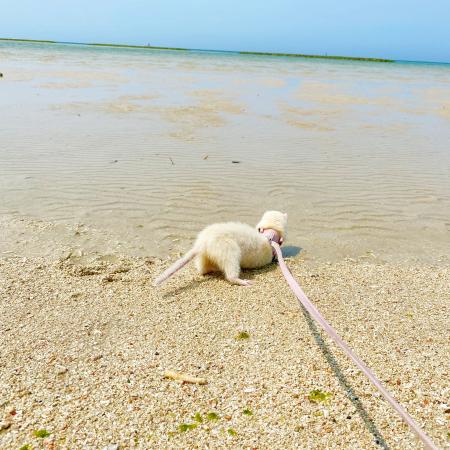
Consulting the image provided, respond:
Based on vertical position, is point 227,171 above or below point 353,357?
below

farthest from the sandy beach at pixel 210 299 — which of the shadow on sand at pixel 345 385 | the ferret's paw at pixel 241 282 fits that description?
the ferret's paw at pixel 241 282

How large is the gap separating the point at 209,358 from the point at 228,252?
1.36 metres

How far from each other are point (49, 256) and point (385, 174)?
6.72 meters

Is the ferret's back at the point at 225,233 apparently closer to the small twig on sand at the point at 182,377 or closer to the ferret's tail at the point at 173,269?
the ferret's tail at the point at 173,269

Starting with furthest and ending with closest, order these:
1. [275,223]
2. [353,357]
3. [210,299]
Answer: [275,223], [210,299], [353,357]

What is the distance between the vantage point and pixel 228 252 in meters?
4.46

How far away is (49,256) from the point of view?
4980 mm

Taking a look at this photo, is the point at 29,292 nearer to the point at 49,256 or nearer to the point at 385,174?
the point at 49,256

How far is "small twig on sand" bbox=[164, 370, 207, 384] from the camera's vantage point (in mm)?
3041

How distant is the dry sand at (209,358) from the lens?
266 centimetres

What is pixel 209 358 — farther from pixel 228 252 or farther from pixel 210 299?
pixel 228 252

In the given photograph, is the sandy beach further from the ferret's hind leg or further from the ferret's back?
the ferret's back

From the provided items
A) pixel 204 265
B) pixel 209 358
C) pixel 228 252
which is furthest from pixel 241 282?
pixel 209 358

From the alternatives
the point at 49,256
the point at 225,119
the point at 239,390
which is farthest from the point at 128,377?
the point at 225,119
